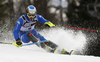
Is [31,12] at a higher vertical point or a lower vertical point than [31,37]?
higher

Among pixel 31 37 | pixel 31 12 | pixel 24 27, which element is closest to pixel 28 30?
pixel 24 27

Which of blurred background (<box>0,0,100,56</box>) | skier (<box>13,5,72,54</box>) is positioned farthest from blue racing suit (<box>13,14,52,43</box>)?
blurred background (<box>0,0,100,56</box>)

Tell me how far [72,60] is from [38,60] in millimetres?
947

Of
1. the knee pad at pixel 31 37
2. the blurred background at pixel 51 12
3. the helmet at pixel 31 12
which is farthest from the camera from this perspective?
the blurred background at pixel 51 12

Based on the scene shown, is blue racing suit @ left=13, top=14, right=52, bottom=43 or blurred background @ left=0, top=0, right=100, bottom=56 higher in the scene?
blue racing suit @ left=13, top=14, right=52, bottom=43

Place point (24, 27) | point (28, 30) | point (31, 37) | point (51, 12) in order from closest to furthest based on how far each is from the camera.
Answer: point (31, 37), point (24, 27), point (28, 30), point (51, 12)

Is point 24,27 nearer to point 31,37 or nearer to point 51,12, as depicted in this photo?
point 31,37

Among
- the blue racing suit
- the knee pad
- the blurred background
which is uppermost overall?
the blue racing suit

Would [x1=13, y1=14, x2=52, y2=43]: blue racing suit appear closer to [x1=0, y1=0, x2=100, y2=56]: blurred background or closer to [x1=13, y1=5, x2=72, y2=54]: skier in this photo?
[x1=13, y1=5, x2=72, y2=54]: skier

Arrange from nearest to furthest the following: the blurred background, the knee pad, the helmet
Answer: the helmet, the knee pad, the blurred background

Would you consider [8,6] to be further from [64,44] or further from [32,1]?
[64,44]

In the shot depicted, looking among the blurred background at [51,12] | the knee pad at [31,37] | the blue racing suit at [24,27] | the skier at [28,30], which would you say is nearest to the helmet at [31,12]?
the skier at [28,30]

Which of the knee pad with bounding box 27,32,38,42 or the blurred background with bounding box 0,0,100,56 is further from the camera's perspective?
the blurred background with bounding box 0,0,100,56

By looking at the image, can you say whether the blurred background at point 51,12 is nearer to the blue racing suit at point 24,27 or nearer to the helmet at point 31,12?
the blue racing suit at point 24,27
